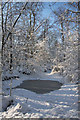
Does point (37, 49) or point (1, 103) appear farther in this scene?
point (37, 49)

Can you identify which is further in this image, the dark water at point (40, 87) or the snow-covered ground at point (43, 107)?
the dark water at point (40, 87)

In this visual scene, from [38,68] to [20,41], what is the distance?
4.11 meters

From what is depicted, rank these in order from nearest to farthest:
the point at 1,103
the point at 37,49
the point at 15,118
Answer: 1. the point at 15,118
2. the point at 1,103
3. the point at 37,49

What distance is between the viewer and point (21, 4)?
346 inches

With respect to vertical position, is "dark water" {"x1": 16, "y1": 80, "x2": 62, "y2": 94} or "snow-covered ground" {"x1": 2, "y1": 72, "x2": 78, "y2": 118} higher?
"snow-covered ground" {"x1": 2, "y1": 72, "x2": 78, "y2": 118}

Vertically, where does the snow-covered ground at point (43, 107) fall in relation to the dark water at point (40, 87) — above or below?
above

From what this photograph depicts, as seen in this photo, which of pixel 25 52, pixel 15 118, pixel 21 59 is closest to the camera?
pixel 15 118

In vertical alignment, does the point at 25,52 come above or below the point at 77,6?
below

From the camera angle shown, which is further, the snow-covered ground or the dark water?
the dark water

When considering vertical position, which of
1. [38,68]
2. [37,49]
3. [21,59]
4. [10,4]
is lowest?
[38,68]

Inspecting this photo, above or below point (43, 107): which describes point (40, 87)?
below

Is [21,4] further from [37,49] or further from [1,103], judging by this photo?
[37,49]

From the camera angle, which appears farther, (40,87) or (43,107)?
(40,87)

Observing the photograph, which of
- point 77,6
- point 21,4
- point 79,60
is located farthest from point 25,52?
point 77,6
